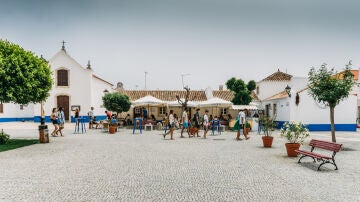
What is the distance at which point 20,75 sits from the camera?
13773mm

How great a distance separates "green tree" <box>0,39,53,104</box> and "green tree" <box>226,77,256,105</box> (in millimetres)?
25711

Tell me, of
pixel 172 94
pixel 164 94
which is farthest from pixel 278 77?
pixel 164 94

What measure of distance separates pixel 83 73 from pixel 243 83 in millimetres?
18606

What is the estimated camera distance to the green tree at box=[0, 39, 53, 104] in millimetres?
13672

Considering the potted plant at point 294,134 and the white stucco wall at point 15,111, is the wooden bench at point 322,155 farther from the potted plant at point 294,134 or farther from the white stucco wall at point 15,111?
the white stucco wall at point 15,111

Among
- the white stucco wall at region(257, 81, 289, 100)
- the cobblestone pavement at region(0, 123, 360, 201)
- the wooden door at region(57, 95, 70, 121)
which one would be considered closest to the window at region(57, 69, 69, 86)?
the wooden door at region(57, 95, 70, 121)

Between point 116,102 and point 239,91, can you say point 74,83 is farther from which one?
point 239,91

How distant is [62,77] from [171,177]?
2984cm

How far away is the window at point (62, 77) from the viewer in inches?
1348

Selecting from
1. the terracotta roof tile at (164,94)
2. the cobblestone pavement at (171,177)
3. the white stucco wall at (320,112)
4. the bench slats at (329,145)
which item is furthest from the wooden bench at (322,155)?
the terracotta roof tile at (164,94)

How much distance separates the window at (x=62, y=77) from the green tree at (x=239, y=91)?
752 inches

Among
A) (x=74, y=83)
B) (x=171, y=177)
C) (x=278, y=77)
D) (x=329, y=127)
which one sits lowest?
(x=171, y=177)

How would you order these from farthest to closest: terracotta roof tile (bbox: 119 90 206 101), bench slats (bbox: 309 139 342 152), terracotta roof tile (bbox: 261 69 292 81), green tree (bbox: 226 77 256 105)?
terracotta roof tile (bbox: 119 90 206 101) → terracotta roof tile (bbox: 261 69 292 81) → green tree (bbox: 226 77 256 105) → bench slats (bbox: 309 139 342 152)

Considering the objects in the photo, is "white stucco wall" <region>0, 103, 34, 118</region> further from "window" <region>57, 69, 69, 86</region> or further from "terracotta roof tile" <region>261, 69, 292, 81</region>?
"terracotta roof tile" <region>261, 69, 292, 81</region>
